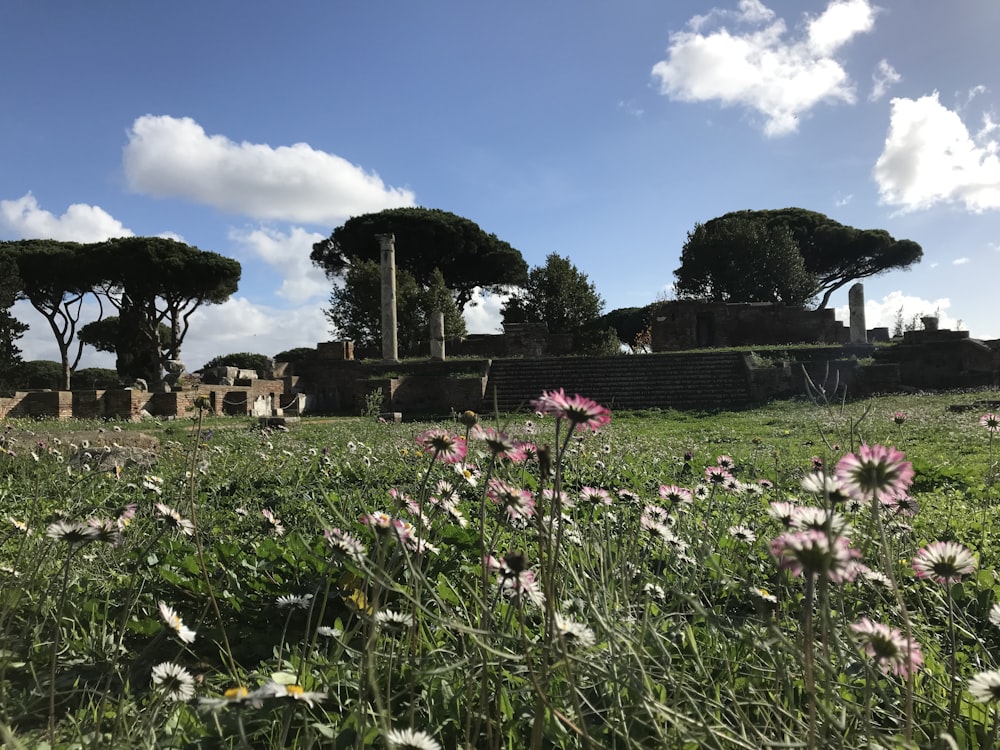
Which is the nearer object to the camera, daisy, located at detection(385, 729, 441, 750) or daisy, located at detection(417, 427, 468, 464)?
daisy, located at detection(385, 729, 441, 750)

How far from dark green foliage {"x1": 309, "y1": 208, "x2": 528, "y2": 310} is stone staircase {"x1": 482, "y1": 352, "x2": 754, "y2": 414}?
19.5 metres

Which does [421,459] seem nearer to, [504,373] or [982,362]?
[504,373]

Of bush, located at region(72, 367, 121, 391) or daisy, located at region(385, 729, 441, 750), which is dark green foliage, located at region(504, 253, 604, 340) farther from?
daisy, located at region(385, 729, 441, 750)

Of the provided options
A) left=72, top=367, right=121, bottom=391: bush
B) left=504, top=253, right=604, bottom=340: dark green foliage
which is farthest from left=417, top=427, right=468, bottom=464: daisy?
left=72, top=367, right=121, bottom=391: bush

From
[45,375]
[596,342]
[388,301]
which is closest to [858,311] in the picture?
[596,342]

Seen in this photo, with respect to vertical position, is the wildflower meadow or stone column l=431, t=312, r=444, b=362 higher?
stone column l=431, t=312, r=444, b=362

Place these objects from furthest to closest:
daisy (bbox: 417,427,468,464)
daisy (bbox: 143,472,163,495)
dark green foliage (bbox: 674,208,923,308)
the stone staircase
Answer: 1. dark green foliage (bbox: 674,208,923,308)
2. the stone staircase
3. daisy (bbox: 143,472,163,495)
4. daisy (bbox: 417,427,468,464)

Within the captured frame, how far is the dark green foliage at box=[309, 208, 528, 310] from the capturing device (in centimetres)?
3919

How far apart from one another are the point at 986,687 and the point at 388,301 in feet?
78.1

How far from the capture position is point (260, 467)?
4.91 metres

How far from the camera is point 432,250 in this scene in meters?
40.0

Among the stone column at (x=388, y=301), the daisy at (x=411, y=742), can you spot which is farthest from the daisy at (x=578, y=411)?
the stone column at (x=388, y=301)

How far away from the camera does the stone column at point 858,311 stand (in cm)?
2298

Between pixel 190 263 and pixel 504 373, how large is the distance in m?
18.3
